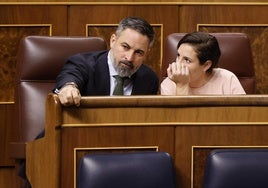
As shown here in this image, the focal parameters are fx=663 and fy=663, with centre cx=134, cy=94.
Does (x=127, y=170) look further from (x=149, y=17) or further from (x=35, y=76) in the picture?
(x=149, y=17)

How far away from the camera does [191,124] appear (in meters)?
0.83

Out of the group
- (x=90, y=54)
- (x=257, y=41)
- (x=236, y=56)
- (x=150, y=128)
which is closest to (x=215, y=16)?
(x=257, y=41)

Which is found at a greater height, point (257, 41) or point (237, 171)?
point (257, 41)

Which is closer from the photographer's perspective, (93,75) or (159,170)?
(159,170)

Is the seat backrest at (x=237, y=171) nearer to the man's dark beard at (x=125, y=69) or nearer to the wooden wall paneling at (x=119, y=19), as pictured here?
the man's dark beard at (x=125, y=69)

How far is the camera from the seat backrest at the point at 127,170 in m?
0.78

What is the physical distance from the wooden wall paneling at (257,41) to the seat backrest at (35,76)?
472 millimetres

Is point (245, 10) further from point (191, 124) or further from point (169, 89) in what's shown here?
point (191, 124)

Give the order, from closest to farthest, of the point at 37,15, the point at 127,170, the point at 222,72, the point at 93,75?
1. the point at 127,170
2. the point at 93,75
3. the point at 222,72
4. the point at 37,15

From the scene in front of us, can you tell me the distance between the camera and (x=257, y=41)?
1501 millimetres

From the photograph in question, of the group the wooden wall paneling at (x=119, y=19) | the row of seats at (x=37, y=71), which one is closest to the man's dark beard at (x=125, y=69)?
the row of seats at (x=37, y=71)

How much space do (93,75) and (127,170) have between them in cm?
29

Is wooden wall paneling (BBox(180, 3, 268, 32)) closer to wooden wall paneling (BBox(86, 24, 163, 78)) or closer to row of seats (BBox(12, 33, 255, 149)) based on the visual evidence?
wooden wall paneling (BBox(86, 24, 163, 78))

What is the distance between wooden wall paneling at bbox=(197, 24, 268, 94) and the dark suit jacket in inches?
18.1
